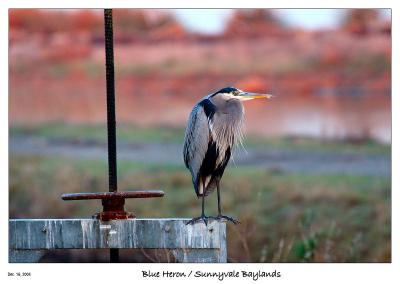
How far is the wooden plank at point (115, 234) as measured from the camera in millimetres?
3924

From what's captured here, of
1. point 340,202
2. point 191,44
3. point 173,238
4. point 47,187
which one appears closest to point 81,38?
point 191,44

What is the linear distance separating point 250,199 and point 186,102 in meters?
2.39

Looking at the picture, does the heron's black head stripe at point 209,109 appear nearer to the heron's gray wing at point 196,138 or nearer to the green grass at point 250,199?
the heron's gray wing at point 196,138

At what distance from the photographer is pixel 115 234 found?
3.96m

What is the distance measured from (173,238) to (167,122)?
7551mm

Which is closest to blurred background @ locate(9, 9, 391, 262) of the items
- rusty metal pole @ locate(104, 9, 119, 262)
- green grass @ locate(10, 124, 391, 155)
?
green grass @ locate(10, 124, 391, 155)

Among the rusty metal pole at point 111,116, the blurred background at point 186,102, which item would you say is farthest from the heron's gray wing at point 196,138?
the blurred background at point 186,102

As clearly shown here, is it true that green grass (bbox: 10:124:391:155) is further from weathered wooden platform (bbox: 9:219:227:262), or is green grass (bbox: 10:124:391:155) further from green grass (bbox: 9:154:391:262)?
weathered wooden platform (bbox: 9:219:227:262)

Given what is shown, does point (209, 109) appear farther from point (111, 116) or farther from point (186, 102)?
point (186, 102)

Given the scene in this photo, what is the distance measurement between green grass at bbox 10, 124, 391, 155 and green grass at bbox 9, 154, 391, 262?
44 centimetres

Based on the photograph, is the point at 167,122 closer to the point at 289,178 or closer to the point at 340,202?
the point at 289,178

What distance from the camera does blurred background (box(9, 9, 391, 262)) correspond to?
10.1 metres

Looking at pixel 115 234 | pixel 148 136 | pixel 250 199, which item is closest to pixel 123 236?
pixel 115 234

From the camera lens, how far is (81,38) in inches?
445
